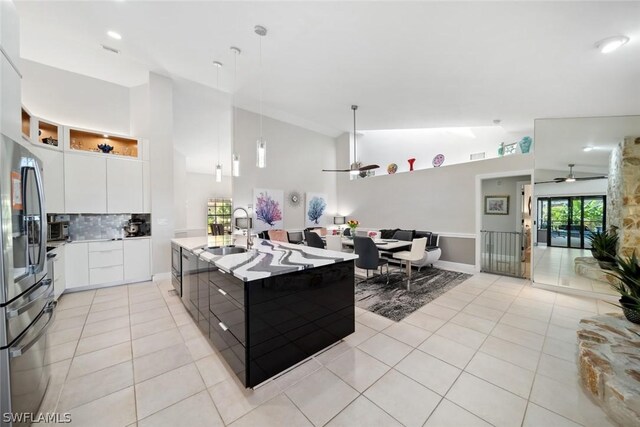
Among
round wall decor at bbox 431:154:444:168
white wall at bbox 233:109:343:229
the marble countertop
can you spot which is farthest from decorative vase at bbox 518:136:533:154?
white wall at bbox 233:109:343:229

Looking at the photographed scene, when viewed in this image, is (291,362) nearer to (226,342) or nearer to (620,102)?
(226,342)

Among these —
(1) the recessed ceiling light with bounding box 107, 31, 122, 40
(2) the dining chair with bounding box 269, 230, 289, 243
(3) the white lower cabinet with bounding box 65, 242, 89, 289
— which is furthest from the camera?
(2) the dining chair with bounding box 269, 230, 289, 243

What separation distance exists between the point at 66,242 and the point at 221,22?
3.92 m

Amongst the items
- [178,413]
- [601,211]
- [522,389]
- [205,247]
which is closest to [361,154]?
[601,211]

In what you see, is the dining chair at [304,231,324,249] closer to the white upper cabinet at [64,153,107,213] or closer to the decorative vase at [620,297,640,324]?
the white upper cabinet at [64,153,107,213]

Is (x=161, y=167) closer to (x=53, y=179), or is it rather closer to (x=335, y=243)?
(x=53, y=179)

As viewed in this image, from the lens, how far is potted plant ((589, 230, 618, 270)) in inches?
129

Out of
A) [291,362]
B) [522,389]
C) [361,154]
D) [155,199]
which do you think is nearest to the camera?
[522,389]

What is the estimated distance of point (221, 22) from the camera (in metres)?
2.67

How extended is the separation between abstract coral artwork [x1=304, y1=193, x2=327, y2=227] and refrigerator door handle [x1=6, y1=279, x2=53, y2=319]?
541 centimetres

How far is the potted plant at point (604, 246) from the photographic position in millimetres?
3283

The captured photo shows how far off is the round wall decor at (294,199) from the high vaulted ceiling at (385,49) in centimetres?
278

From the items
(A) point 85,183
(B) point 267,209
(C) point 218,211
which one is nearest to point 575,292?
(B) point 267,209

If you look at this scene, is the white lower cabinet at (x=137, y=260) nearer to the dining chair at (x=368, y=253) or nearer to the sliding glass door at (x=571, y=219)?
the dining chair at (x=368, y=253)
